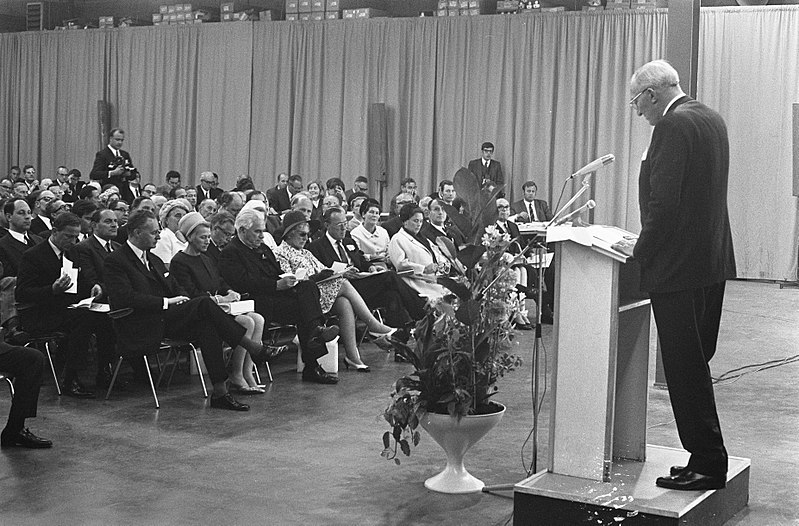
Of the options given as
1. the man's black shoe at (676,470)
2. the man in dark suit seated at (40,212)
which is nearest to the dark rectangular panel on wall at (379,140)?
the man in dark suit seated at (40,212)

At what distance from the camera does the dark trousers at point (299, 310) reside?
690cm

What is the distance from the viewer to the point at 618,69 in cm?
1364

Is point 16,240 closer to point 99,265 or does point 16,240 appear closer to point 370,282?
point 99,265

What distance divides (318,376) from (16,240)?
2.29 meters

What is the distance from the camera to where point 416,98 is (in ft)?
48.9

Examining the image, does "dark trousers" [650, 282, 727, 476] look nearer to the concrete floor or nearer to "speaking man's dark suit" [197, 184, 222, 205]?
the concrete floor

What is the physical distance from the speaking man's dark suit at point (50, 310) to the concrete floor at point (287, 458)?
329 mm

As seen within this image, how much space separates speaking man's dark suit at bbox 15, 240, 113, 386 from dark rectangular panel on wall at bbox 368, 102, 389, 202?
8.88 m

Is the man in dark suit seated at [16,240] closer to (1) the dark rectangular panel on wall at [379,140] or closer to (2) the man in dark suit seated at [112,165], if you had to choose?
→ (2) the man in dark suit seated at [112,165]

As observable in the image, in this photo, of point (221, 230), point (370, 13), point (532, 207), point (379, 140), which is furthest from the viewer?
Answer: point (370, 13)

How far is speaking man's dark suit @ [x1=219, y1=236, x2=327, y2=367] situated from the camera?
679cm

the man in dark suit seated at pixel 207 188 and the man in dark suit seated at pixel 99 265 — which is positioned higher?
the man in dark suit seated at pixel 207 188

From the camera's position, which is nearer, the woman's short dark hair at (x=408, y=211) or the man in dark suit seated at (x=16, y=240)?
the man in dark suit seated at (x=16, y=240)

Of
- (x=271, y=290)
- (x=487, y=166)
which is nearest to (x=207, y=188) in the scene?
(x=487, y=166)
